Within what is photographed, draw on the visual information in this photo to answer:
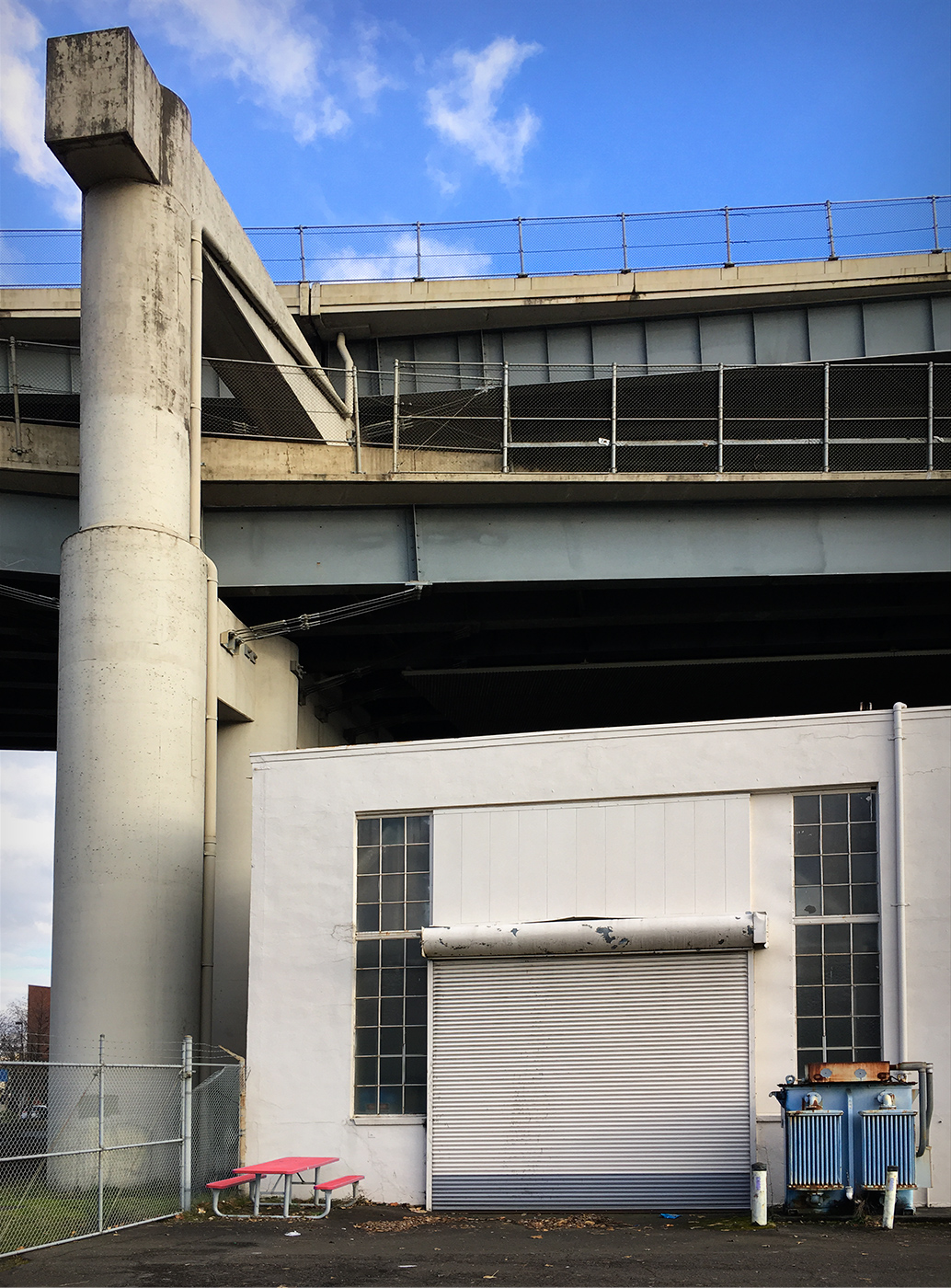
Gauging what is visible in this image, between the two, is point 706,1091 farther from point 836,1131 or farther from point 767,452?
point 767,452

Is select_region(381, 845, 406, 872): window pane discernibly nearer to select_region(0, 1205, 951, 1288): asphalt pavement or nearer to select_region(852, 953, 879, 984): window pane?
select_region(0, 1205, 951, 1288): asphalt pavement

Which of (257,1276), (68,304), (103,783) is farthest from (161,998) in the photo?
(68,304)

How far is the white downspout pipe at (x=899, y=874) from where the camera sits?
1495 cm

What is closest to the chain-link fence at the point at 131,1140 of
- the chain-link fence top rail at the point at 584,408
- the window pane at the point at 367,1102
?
the window pane at the point at 367,1102

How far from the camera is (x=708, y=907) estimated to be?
52.9ft

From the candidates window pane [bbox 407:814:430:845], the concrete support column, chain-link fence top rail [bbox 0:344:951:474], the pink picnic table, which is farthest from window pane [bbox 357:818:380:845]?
chain-link fence top rail [bbox 0:344:951:474]

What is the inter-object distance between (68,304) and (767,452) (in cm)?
1496

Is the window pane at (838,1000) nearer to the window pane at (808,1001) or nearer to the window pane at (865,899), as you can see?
the window pane at (808,1001)

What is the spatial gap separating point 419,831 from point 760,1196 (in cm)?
617

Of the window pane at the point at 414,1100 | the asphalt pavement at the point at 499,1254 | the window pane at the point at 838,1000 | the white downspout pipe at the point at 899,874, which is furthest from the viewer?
the window pane at the point at 414,1100

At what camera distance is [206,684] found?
20.6 m

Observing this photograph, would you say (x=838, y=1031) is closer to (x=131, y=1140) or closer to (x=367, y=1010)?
(x=367, y=1010)

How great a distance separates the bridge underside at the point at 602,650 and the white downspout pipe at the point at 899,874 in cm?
808

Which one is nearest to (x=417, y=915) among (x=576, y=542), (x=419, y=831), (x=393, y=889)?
(x=393, y=889)
